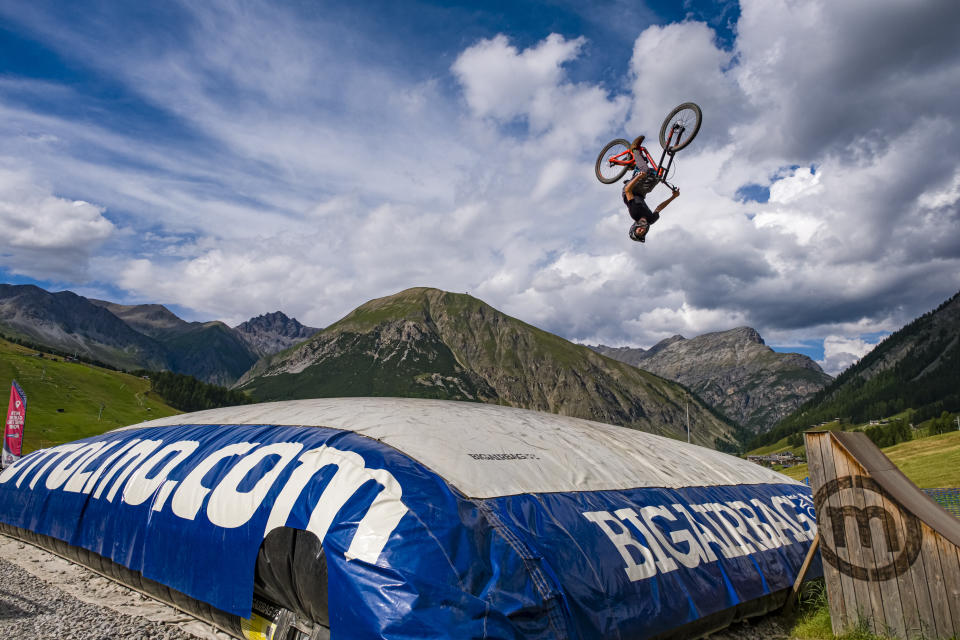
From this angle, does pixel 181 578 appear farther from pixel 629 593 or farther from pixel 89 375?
pixel 89 375

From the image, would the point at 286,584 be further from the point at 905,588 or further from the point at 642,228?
the point at 642,228

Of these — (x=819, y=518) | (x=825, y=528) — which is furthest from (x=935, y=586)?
(x=819, y=518)

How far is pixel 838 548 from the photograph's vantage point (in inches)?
333

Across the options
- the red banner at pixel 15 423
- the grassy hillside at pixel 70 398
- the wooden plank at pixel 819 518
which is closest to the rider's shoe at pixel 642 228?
the wooden plank at pixel 819 518

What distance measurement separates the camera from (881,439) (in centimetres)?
11938

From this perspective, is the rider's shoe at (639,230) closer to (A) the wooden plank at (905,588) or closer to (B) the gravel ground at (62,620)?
(A) the wooden plank at (905,588)

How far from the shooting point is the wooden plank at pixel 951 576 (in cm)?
725

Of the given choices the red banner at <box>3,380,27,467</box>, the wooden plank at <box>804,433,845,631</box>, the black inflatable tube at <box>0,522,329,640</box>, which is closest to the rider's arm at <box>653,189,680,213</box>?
the wooden plank at <box>804,433,845,631</box>

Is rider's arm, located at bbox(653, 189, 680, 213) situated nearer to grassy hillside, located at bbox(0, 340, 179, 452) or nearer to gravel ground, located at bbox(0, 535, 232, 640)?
gravel ground, located at bbox(0, 535, 232, 640)

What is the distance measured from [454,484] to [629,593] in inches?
114

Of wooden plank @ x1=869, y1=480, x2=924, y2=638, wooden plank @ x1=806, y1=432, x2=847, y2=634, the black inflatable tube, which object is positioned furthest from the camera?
wooden plank @ x1=806, y1=432, x2=847, y2=634

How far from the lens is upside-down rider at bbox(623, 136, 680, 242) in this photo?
17.2 metres

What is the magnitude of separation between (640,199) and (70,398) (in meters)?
177

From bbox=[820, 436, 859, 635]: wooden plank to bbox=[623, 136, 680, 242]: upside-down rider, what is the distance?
33.6 feet
